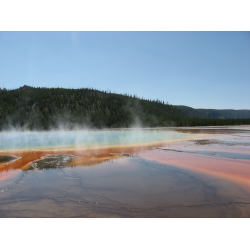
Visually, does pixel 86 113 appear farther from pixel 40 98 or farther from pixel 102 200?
pixel 102 200

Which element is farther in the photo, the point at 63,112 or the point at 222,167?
the point at 63,112

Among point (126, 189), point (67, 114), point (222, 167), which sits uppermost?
point (67, 114)

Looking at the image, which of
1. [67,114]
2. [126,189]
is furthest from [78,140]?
[67,114]

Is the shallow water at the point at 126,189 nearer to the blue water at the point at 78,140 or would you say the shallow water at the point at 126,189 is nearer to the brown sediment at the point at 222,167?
the brown sediment at the point at 222,167

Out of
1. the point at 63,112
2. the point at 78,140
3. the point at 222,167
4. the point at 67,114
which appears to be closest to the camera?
the point at 222,167

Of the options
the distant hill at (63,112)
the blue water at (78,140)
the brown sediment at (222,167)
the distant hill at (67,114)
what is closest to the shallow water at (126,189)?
the brown sediment at (222,167)

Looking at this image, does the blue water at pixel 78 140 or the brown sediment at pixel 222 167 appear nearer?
the brown sediment at pixel 222 167

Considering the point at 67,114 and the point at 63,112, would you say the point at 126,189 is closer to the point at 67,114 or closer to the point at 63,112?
the point at 67,114

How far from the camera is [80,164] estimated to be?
30.4 ft

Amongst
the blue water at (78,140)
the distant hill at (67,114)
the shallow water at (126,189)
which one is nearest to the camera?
the shallow water at (126,189)

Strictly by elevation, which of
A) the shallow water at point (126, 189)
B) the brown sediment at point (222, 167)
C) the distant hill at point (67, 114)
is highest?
the distant hill at point (67, 114)

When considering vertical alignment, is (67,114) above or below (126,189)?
above
